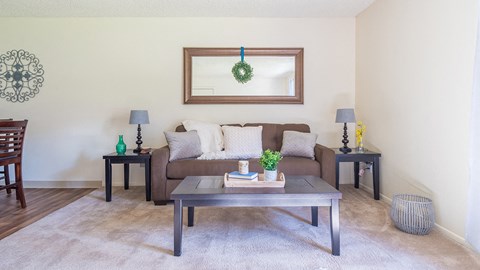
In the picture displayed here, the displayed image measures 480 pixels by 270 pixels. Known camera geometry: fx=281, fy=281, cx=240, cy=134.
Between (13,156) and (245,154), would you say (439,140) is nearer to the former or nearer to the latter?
(245,154)

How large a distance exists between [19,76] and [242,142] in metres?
3.35

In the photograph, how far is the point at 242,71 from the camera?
12.9 ft

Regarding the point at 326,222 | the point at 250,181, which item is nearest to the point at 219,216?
the point at 250,181

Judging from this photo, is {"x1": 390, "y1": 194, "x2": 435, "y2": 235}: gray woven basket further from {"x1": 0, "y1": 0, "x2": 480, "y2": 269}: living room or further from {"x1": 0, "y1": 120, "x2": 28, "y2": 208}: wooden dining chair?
{"x1": 0, "y1": 120, "x2": 28, "y2": 208}: wooden dining chair

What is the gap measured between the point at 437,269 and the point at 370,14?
3090 mm

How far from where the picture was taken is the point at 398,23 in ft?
9.95

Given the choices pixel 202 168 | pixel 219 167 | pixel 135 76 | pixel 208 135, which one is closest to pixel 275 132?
pixel 208 135

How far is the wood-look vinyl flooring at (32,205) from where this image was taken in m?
2.55

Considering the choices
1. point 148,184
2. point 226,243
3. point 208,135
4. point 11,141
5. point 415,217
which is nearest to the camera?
point 226,243

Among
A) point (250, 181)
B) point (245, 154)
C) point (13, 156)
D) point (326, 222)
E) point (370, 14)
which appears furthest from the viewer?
point (370, 14)

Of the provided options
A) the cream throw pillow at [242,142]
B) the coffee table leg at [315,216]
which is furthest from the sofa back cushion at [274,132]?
the coffee table leg at [315,216]

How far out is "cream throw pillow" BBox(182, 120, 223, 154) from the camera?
138 inches

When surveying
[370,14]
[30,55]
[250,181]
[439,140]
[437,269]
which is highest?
[370,14]

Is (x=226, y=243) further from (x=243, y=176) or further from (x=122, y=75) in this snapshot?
(x=122, y=75)
